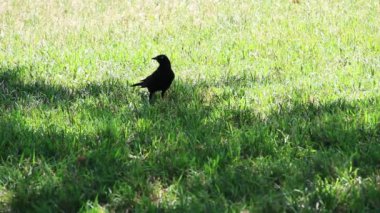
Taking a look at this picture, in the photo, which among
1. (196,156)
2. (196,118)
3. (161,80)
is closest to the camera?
(196,156)

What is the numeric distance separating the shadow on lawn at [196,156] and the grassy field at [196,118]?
0.04ft

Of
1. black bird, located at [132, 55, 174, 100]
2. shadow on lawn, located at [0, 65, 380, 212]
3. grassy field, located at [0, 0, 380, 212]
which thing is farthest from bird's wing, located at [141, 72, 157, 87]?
shadow on lawn, located at [0, 65, 380, 212]

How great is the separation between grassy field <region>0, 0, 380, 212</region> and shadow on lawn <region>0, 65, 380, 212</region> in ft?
0.04

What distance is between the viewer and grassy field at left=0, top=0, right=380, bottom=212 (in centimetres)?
400

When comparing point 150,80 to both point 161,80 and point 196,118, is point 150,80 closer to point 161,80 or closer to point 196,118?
point 161,80

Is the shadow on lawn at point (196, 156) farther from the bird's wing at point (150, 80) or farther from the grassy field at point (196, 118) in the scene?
the bird's wing at point (150, 80)

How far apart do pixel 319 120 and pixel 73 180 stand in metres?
2.26

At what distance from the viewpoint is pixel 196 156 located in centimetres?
461

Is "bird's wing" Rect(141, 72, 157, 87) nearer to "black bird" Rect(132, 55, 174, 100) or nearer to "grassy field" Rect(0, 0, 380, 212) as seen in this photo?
"black bird" Rect(132, 55, 174, 100)

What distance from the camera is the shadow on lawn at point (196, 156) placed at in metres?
3.95

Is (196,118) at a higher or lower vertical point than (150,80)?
lower

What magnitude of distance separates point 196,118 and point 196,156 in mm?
909

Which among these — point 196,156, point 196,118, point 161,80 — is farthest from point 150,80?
point 196,156

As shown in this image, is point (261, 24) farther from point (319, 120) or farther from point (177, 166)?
point (177, 166)
